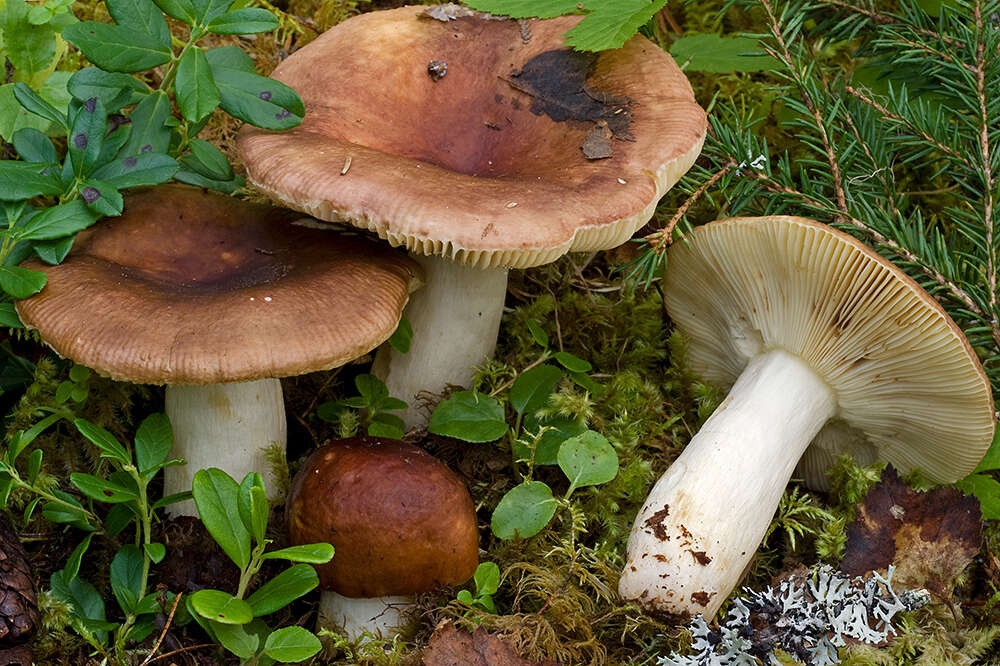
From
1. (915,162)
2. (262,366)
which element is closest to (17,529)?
(262,366)

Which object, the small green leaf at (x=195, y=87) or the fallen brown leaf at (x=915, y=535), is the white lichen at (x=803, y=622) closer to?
the fallen brown leaf at (x=915, y=535)

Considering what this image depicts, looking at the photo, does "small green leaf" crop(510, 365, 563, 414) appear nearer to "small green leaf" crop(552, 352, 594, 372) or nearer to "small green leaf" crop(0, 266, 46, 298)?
"small green leaf" crop(552, 352, 594, 372)

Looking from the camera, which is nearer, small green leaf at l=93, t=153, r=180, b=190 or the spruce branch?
small green leaf at l=93, t=153, r=180, b=190

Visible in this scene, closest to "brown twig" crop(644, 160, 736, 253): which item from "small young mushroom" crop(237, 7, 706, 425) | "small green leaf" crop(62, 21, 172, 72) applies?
"small young mushroom" crop(237, 7, 706, 425)

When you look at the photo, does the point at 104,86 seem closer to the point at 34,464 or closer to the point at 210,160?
the point at 210,160

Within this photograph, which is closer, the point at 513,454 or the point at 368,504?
the point at 368,504

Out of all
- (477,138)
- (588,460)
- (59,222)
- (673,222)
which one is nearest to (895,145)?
(673,222)

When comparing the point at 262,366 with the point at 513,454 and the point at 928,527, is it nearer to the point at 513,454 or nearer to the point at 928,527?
the point at 513,454
